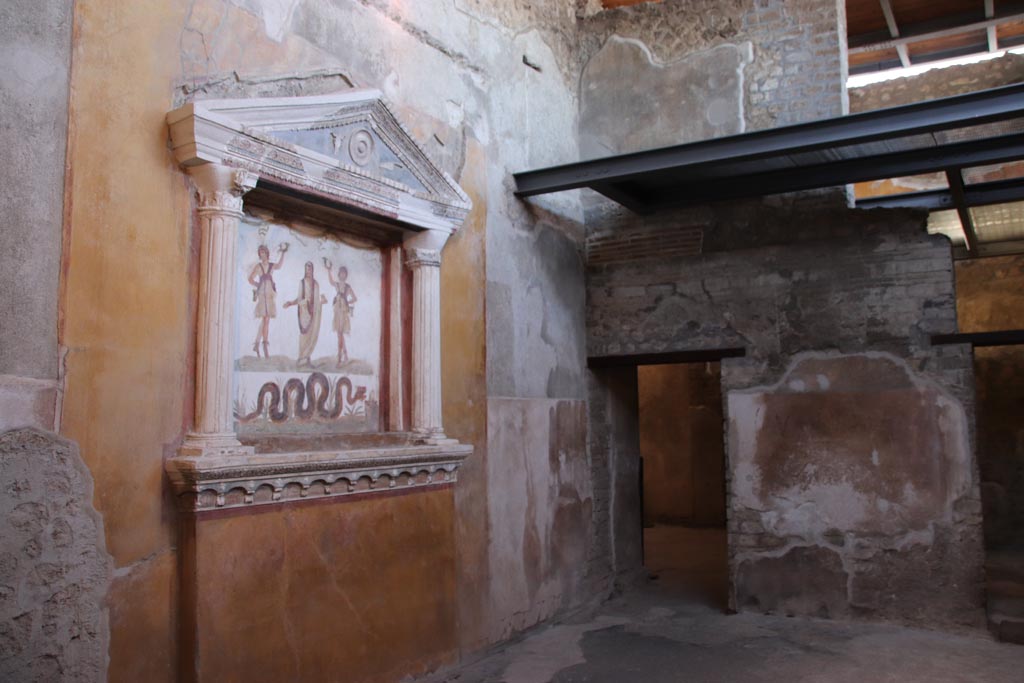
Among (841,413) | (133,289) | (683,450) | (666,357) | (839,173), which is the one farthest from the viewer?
(683,450)

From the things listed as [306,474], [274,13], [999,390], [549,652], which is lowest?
[549,652]

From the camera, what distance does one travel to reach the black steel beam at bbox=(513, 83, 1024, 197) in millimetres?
4246

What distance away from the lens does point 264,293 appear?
12.5 ft

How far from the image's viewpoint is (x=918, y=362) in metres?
5.37

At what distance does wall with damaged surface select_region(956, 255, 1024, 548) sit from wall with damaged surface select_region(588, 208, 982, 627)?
3512mm

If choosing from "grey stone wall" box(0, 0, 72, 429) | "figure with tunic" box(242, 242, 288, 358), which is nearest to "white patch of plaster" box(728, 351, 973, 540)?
"figure with tunic" box(242, 242, 288, 358)

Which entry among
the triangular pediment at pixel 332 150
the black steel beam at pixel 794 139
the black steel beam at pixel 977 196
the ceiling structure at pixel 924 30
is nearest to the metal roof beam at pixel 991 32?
the ceiling structure at pixel 924 30

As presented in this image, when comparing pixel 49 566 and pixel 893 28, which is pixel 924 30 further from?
pixel 49 566

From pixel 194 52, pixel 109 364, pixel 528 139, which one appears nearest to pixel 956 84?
pixel 528 139

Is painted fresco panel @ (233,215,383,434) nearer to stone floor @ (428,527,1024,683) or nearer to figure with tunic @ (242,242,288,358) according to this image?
figure with tunic @ (242,242,288,358)

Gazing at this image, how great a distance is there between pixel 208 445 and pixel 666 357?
12.7 feet

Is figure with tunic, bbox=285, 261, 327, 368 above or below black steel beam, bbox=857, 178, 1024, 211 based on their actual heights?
below

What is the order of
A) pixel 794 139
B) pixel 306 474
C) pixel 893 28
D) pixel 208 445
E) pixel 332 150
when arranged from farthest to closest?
pixel 893 28 < pixel 794 139 < pixel 332 150 < pixel 306 474 < pixel 208 445

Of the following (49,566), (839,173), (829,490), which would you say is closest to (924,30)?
(839,173)
